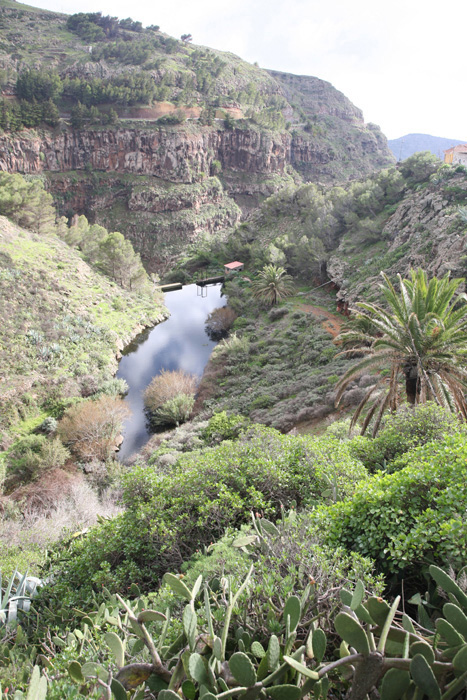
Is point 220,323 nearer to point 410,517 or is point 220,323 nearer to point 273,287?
point 273,287

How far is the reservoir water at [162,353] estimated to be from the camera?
75.8 ft

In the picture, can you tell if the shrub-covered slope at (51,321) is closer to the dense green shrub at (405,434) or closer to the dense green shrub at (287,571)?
the dense green shrub at (405,434)

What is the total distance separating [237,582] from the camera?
3248 mm

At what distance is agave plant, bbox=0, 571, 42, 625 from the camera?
16.6ft

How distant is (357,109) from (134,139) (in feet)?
313

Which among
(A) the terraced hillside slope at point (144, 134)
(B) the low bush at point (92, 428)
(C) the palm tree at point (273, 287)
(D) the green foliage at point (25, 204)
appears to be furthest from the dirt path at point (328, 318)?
(A) the terraced hillside slope at point (144, 134)

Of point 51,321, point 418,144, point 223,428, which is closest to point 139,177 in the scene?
point 51,321

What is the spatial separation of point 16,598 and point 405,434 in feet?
20.4

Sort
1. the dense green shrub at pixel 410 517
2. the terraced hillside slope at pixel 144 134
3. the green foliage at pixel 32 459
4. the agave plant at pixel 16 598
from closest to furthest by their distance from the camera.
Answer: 1. the dense green shrub at pixel 410 517
2. the agave plant at pixel 16 598
3. the green foliage at pixel 32 459
4. the terraced hillside slope at pixel 144 134

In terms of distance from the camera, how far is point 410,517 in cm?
399

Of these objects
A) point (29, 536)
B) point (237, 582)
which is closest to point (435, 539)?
point (237, 582)

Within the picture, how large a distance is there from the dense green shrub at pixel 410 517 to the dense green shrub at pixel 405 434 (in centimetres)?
135

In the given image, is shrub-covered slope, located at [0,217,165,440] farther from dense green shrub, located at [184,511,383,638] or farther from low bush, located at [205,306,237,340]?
dense green shrub, located at [184,511,383,638]

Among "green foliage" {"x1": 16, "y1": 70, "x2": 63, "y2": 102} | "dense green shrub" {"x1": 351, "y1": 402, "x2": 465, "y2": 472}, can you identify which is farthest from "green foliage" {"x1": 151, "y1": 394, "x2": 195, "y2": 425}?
"green foliage" {"x1": 16, "y1": 70, "x2": 63, "y2": 102}
